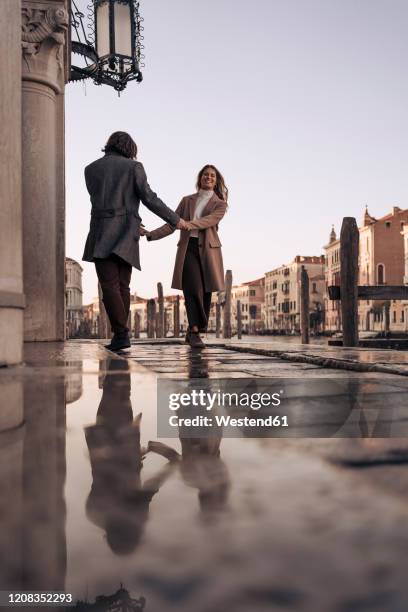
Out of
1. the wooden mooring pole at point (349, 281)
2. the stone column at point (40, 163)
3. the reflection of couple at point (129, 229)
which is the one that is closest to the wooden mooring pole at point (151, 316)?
the wooden mooring pole at point (349, 281)

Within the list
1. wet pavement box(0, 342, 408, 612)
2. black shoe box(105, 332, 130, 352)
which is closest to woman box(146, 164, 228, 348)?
black shoe box(105, 332, 130, 352)

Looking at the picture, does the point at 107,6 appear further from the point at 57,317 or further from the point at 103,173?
the point at 103,173

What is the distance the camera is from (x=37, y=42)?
6.44 meters

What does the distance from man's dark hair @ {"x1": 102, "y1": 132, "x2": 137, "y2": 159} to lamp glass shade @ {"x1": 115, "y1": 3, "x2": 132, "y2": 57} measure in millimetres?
8393

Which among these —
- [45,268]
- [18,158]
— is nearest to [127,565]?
[18,158]

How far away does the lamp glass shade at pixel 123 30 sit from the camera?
39.4ft

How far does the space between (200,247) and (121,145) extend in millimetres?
1070

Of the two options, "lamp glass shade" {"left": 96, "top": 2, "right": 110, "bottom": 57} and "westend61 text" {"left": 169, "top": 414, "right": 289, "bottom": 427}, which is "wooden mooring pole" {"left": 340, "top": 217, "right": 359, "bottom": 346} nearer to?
"lamp glass shade" {"left": 96, "top": 2, "right": 110, "bottom": 57}

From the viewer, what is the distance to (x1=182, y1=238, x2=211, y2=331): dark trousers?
16.9 ft

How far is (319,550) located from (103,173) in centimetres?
427

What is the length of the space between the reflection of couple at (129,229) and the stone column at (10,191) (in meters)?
1.83

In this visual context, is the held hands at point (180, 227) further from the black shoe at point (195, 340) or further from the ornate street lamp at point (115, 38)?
the ornate street lamp at point (115, 38)

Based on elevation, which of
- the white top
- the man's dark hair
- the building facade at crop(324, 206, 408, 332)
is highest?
the building facade at crop(324, 206, 408, 332)

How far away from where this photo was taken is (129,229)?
4.55 meters
